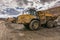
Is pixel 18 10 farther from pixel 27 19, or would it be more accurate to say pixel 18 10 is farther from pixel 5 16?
pixel 27 19

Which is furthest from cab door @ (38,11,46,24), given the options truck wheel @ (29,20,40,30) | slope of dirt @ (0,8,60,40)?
slope of dirt @ (0,8,60,40)

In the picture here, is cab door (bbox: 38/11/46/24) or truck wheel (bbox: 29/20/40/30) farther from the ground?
cab door (bbox: 38/11/46/24)

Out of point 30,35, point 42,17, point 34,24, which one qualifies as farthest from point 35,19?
point 30,35

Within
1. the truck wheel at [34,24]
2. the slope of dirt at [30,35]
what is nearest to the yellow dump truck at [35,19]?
the truck wheel at [34,24]

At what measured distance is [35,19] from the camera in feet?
18.8

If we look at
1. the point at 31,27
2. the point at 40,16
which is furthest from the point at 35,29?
the point at 40,16

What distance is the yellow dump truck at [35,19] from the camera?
18.3 feet

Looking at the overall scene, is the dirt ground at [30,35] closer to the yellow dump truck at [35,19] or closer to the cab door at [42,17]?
the yellow dump truck at [35,19]

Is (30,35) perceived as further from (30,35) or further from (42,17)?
(42,17)

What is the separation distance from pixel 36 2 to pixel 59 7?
103cm

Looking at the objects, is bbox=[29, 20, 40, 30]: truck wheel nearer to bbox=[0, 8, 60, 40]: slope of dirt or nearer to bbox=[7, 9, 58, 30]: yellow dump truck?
bbox=[7, 9, 58, 30]: yellow dump truck

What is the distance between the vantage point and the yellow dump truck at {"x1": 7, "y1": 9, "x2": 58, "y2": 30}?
5574mm

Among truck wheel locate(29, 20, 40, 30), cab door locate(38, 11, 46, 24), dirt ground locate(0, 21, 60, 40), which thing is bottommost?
dirt ground locate(0, 21, 60, 40)

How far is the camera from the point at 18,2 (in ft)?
26.7
